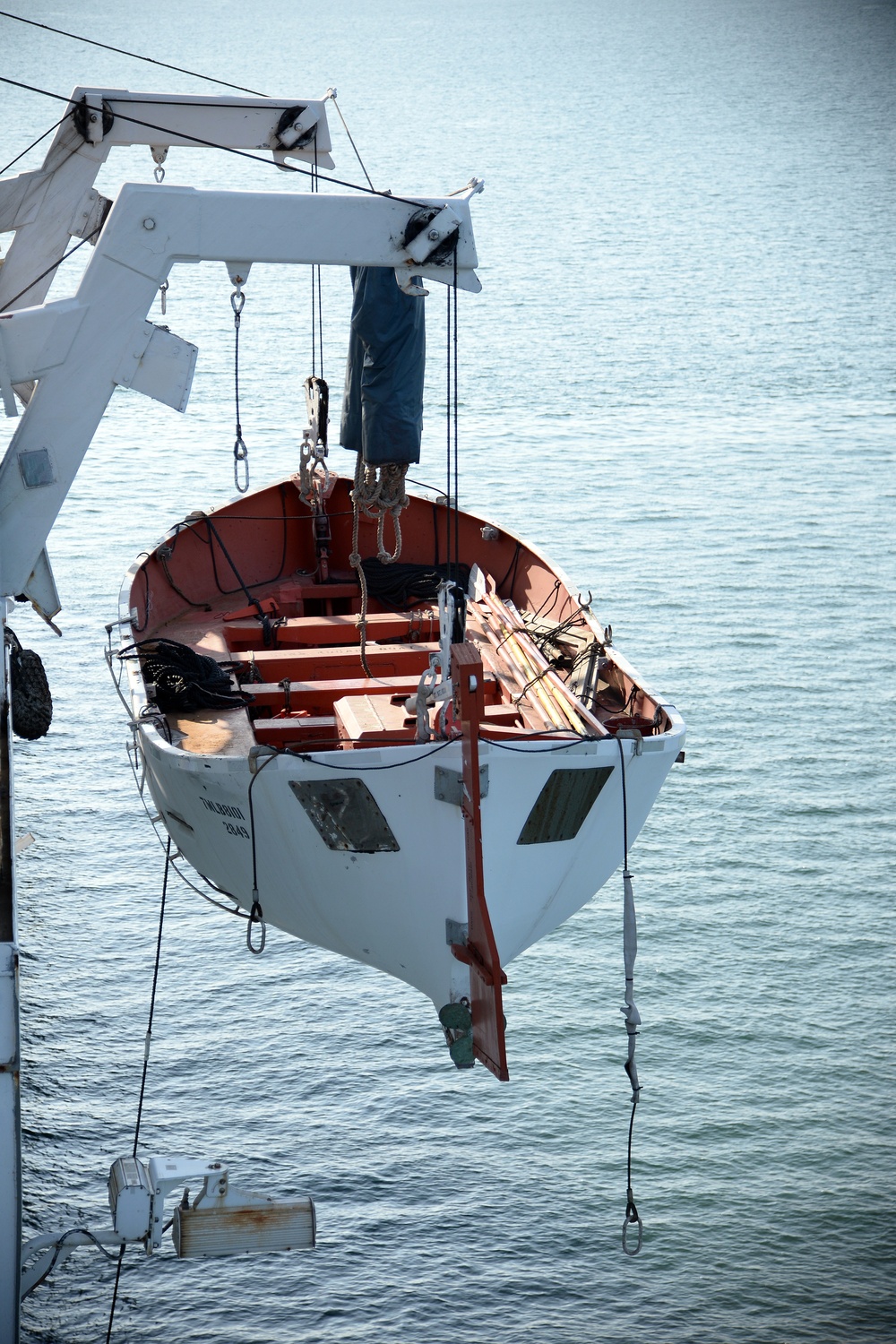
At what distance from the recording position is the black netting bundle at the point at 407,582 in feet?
45.2

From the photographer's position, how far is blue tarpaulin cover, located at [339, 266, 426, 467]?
11.5m

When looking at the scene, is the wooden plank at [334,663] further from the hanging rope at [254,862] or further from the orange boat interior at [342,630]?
the hanging rope at [254,862]

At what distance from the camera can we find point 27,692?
10.1 metres

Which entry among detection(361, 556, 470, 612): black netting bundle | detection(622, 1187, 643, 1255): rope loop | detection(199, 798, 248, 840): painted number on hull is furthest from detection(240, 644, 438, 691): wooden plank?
detection(622, 1187, 643, 1255): rope loop

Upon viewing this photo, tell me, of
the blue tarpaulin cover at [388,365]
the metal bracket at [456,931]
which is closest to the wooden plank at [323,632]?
the blue tarpaulin cover at [388,365]

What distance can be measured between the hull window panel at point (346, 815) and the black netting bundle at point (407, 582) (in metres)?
4.51

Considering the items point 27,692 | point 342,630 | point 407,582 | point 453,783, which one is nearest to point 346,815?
point 453,783

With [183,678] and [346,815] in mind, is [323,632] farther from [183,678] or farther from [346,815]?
[346,815]

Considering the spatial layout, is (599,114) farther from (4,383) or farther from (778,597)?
(4,383)

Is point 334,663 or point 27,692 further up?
point 27,692

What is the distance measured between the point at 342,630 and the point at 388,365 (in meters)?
2.41

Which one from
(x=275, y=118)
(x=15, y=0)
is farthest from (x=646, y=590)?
(x=15, y=0)

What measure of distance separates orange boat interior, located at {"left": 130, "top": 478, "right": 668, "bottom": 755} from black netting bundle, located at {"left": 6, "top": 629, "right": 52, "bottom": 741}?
961mm

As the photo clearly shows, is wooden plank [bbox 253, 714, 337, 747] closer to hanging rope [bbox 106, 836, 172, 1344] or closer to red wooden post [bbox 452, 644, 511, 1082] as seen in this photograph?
hanging rope [bbox 106, 836, 172, 1344]
